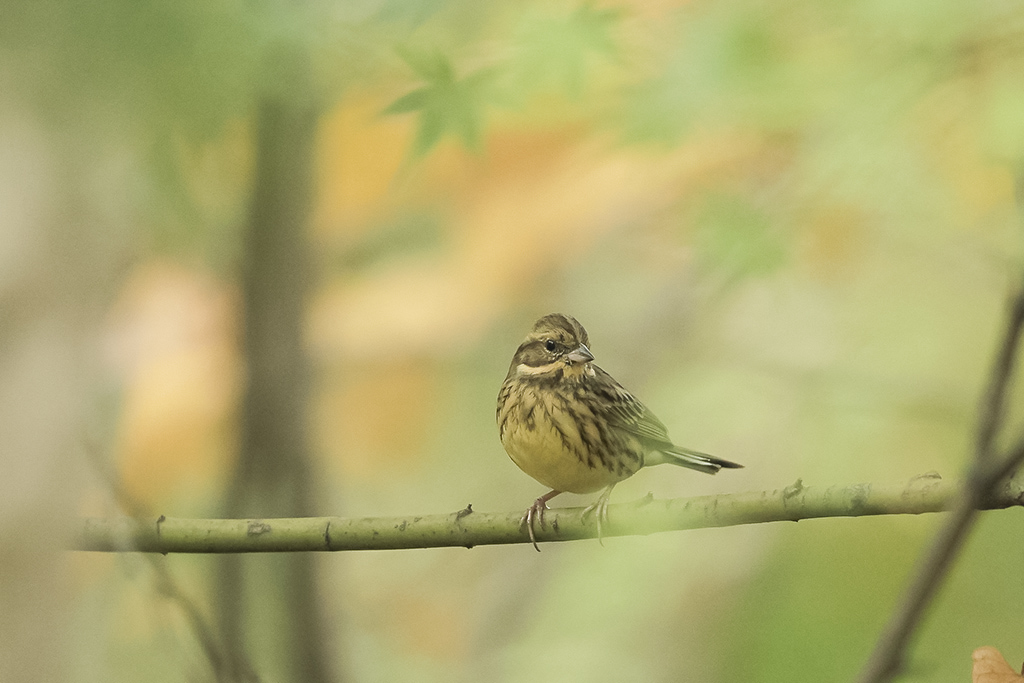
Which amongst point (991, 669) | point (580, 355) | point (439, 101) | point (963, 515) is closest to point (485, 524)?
point (580, 355)

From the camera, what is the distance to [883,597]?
4312 mm

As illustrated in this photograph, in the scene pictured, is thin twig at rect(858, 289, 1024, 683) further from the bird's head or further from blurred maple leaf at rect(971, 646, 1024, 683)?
the bird's head

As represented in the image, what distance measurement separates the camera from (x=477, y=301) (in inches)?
204

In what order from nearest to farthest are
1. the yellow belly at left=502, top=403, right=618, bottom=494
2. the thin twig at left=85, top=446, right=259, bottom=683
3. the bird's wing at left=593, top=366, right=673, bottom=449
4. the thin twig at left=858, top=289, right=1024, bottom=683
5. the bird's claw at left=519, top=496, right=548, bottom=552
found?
the thin twig at left=858, top=289, right=1024, bottom=683 → the thin twig at left=85, top=446, right=259, bottom=683 → the bird's claw at left=519, top=496, right=548, bottom=552 → the yellow belly at left=502, top=403, right=618, bottom=494 → the bird's wing at left=593, top=366, right=673, bottom=449

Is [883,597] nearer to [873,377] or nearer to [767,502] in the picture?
[873,377]

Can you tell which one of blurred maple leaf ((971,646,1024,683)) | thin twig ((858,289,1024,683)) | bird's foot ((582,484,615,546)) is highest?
bird's foot ((582,484,615,546))

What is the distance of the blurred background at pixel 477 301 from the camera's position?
2518 millimetres

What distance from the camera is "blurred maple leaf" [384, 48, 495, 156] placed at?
2846 mm

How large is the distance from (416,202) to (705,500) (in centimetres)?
349

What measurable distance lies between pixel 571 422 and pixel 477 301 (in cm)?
283

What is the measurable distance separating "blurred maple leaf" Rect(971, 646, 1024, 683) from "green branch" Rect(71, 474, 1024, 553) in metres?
0.36

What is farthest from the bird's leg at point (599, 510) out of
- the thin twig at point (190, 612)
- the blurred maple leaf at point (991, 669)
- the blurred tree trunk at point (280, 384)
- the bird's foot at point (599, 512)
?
the blurred tree trunk at point (280, 384)

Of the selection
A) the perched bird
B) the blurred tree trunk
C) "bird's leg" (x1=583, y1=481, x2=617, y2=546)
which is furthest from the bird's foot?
the blurred tree trunk

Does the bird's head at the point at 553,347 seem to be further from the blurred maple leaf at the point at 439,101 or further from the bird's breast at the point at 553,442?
the blurred maple leaf at the point at 439,101
